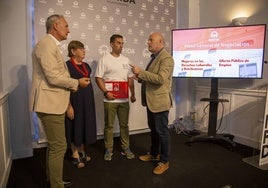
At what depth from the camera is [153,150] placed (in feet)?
8.25

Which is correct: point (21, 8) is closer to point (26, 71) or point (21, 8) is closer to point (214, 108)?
point (26, 71)

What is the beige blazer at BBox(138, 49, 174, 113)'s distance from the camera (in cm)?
201

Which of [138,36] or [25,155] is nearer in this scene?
[25,155]

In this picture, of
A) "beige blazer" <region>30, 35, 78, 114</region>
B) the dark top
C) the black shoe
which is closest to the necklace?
the dark top

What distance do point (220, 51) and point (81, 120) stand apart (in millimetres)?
2023

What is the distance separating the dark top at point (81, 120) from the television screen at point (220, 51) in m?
1.49

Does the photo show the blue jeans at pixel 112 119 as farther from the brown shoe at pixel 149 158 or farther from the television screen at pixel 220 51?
the television screen at pixel 220 51

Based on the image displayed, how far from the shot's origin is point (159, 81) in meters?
2.01

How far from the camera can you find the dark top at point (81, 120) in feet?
7.45

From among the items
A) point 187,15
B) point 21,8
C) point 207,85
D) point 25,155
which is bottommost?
point 25,155

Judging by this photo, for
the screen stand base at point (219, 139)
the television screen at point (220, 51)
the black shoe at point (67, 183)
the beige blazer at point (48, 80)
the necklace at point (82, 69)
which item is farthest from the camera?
the screen stand base at point (219, 139)

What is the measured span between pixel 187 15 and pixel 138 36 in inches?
40.3

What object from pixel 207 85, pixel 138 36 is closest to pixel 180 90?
pixel 207 85

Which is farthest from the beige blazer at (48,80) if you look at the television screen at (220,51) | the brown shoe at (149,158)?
the television screen at (220,51)
